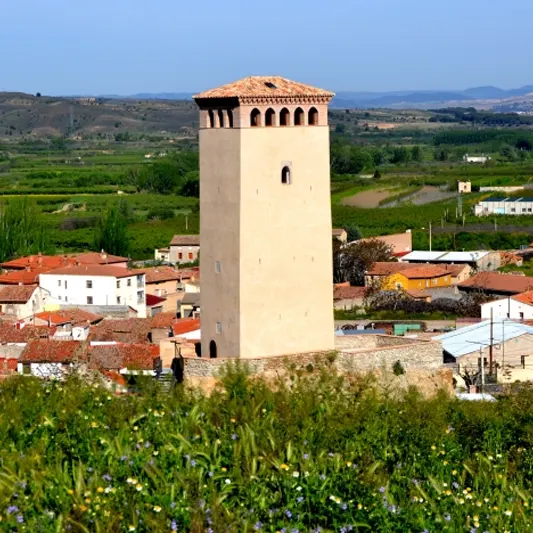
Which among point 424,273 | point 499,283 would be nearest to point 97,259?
point 424,273

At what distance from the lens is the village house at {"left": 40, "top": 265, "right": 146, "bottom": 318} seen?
124ft

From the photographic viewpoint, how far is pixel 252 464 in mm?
A: 10945

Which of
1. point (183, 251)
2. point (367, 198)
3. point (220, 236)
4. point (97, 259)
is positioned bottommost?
point (367, 198)

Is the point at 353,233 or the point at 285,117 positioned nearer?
the point at 285,117

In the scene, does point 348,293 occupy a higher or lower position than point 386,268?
lower

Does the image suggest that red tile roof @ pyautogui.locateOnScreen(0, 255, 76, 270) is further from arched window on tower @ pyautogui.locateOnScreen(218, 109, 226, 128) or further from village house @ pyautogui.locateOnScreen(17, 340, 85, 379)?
arched window on tower @ pyautogui.locateOnScreen(218, 109, 226, 128)

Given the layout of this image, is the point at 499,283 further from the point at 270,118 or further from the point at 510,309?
the point at 270,118

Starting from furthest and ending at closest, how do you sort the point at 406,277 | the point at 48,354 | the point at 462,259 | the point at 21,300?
1. the point at 462,259
2. the point at 406,277
3. the point at 21,300
4. the point at 48,354

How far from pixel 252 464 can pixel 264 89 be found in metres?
9.02

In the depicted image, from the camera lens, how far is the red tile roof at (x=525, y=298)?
35188 mm

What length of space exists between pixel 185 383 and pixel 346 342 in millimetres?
3760

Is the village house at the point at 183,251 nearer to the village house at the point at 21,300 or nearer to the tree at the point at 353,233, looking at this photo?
the tree at the point at 353,233

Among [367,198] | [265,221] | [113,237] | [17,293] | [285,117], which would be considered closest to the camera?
[265,221]

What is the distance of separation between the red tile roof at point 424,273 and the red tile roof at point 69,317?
12534 millimetres
